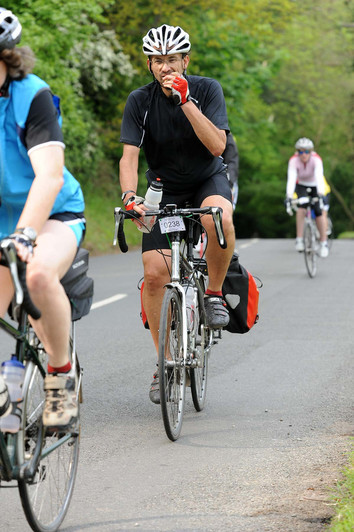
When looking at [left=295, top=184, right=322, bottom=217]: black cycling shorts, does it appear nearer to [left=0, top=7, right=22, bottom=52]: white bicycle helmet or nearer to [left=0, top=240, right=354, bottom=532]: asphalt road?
[left=0, top=240, right=354, bottom=532]: asphalt road

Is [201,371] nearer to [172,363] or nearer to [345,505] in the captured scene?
→ [172,363]

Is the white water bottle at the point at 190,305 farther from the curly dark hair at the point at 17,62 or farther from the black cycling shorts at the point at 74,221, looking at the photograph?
the curly dark hair at the point at 17,62

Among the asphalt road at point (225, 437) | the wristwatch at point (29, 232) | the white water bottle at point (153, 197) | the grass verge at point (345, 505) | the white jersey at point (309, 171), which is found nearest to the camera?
the wristwatch at point (29, 232)

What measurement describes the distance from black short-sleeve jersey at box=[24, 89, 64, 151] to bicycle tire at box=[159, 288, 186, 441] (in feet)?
6.64

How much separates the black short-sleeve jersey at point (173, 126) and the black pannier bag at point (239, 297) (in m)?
0.75

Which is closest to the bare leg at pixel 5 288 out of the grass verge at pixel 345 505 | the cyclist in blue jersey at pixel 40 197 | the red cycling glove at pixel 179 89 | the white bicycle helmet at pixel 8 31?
the cyclist in blue jersey at pixel 40 197

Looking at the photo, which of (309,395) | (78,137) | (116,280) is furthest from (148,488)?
(78,137)

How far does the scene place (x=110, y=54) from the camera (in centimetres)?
2684

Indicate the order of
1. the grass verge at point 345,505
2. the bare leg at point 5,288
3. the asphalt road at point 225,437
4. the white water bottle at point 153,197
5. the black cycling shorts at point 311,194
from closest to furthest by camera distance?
the bare leg at point 5,288 < the grass verge at point 345,505 < the asphalt road at point 225,437 < the white water bottle at point 153,197 < the black cycling shorts at point 311,194

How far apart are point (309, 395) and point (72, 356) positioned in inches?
121

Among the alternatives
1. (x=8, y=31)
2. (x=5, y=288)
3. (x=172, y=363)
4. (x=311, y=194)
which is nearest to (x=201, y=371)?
(x=172, y=363)

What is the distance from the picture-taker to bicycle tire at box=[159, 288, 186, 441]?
5527 mm

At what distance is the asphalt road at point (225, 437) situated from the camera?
4.42m

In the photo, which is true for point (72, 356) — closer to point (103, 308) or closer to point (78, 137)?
point (103, 308)
